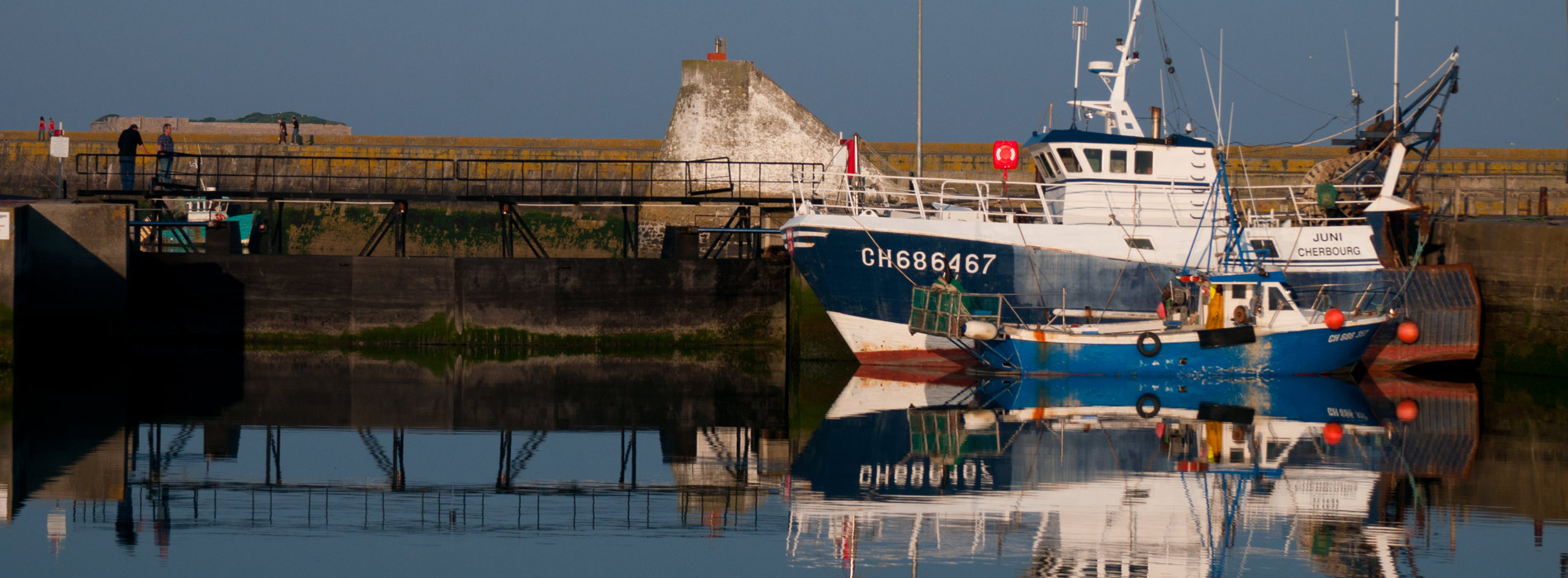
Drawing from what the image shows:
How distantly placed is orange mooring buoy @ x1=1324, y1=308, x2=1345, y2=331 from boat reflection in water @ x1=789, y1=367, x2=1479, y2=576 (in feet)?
3.31

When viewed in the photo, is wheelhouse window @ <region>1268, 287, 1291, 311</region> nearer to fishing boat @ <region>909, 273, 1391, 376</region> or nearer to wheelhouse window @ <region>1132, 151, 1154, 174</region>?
fishing boat @ <region>909, 273, 1391, 376</region>

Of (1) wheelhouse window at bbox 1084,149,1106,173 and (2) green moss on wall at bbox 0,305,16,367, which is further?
(1) wheelhouse window at bbox 1084,149,1106,173

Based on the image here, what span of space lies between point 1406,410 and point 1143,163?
5847 millimetres

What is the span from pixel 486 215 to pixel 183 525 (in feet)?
80.1

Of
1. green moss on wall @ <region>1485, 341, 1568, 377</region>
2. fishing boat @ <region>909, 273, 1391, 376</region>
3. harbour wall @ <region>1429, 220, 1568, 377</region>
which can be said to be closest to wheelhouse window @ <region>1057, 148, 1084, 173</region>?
fishing boat @ <region>909, 273, 1391, 376</region>

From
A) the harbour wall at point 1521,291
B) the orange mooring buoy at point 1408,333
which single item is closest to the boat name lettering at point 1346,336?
the orange mooring buoy at point 1408,333

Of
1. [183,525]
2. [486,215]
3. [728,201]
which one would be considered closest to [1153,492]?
[183,525]

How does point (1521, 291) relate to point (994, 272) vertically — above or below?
below

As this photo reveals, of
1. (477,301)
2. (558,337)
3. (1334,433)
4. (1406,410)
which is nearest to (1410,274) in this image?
(1406,410)

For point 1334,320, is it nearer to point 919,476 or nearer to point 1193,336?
point 1193,336

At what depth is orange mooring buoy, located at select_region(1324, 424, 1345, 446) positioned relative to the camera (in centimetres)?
1423

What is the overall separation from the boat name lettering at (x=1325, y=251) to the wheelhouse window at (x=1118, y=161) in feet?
9.28

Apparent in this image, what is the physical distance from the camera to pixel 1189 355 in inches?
750

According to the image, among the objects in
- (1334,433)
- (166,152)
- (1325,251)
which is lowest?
(1334,433)
